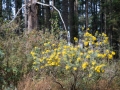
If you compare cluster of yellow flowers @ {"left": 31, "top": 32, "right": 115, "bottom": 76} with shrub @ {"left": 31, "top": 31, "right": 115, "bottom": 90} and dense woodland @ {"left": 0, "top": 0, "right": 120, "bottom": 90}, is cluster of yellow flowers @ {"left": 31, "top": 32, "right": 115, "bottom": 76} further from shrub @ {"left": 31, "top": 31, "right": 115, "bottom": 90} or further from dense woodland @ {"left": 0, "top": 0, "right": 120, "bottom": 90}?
dense woodland @ {"left": 0, "top": 0, "right": 120, "bottom": 90}

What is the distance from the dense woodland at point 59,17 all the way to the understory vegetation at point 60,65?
265 mm

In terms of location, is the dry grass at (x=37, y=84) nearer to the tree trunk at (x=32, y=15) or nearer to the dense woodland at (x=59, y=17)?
the dense woodland at (x=59, y=17)

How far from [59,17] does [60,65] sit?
2035 cm

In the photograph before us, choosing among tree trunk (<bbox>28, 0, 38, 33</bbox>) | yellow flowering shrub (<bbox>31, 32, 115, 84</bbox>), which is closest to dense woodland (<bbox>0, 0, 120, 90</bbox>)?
tree trunk (<bbox>28, 0, 38, 33</bbox>)

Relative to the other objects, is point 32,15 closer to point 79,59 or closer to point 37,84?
point 37,84

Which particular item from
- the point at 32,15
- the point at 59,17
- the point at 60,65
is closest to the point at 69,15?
the point at 59,17

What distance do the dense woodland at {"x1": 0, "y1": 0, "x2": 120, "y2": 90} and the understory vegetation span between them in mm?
265

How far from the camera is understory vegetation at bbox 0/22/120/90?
4.69 metres

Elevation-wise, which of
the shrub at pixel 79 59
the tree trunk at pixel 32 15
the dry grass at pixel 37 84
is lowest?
the dry grass at pixel 37 84

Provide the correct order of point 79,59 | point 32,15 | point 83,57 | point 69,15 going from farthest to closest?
point 69,15 → point 32,15 → point 83,57 → point 79,59

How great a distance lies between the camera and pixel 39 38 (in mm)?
6984

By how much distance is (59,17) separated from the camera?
2516cm

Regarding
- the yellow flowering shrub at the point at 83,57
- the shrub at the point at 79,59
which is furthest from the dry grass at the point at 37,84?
the yellow flowering shrub at the point at 83,57

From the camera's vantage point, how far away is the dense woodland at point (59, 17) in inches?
304
